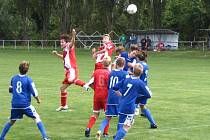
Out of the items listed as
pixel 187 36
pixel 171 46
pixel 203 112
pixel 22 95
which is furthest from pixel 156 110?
pixel 187 36

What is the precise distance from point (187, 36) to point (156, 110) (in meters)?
66.5

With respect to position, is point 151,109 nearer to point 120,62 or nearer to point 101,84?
point 101,84

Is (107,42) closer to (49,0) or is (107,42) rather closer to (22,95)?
(22,95)

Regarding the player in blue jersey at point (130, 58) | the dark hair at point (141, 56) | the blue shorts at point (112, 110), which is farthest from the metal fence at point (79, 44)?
the blue shorts at point (112, 110)

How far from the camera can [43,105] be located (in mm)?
17828

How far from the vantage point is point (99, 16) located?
78188mm

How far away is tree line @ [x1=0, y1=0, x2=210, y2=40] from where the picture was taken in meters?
69.8

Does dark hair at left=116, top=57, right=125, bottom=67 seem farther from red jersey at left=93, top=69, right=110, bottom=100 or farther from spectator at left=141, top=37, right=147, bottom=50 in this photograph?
spectator at left=141, top=37, right=147, bottom=50

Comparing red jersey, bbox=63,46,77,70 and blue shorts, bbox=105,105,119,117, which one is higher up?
red jersey, bbox=63,46,77,70

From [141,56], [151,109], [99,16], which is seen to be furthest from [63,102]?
[99,16]

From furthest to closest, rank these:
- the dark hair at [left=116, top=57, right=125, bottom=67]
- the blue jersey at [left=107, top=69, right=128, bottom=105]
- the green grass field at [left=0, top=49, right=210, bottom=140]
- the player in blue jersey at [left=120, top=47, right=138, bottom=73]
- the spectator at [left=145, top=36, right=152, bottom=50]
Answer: the spectator at [left=145, top=36, right=152, bottom=50], the player in blue jersey at [left=120, top=47, right=138, bottom=73], the green grass field at [left=0, top=49, right=210, bottom=140], the blue jersey at [left=107, top=69, right=128, bottom=105], the dark hair at [left=116, top=57, right=125, bottom=67]

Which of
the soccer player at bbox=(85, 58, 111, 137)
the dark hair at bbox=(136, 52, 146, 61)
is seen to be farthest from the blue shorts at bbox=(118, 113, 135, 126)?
the dark hair at bbox=(136, 52, 146, 61)

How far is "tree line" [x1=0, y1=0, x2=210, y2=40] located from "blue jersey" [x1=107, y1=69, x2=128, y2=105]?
48.8m

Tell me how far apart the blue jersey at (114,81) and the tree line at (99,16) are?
48794 millimetres
